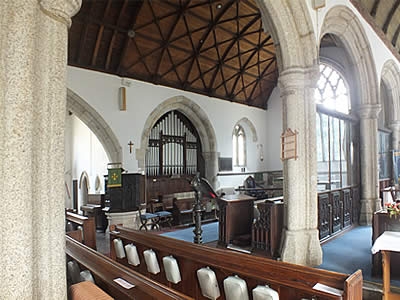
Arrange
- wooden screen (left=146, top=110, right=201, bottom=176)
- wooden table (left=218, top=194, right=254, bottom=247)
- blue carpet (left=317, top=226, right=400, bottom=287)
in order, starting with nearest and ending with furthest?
1. blue carpet (left=317, top=226, right=400, bottom=287)
2. wooden table (left=218, top=194, right=254, bottom=247)
3. wooden screen (left=146, top=110, right=201, bottom=176)

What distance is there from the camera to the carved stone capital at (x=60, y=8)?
1.43 m

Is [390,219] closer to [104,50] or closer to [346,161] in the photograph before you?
[346,161]

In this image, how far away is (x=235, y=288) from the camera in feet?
6.15

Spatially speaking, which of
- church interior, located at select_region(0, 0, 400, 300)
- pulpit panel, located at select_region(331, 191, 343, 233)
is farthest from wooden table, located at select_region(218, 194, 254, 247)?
pulpit panel, located at select_region(331, 191, 343, 233)

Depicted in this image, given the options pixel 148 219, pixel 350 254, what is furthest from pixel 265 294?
pixel 148 219

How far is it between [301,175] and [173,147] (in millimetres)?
6134

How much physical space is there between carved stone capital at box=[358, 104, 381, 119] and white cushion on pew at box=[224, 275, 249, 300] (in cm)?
532

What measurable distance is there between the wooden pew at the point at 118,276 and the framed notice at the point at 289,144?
255 cm

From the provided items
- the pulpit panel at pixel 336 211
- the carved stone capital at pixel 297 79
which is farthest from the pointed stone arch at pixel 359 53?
the pulpit panel at pixel 336 211

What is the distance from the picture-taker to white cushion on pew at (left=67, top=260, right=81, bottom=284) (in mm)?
2166

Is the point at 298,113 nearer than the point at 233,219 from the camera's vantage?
Yes

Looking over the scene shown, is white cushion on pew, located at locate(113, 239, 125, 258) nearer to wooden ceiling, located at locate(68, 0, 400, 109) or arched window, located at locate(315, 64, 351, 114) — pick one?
wooden ceiling, located at locate(68, 0, 400, 109)

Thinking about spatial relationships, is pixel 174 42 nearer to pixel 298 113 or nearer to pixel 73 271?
pixel 298 113

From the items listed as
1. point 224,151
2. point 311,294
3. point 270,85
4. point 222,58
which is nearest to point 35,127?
point 311,294
